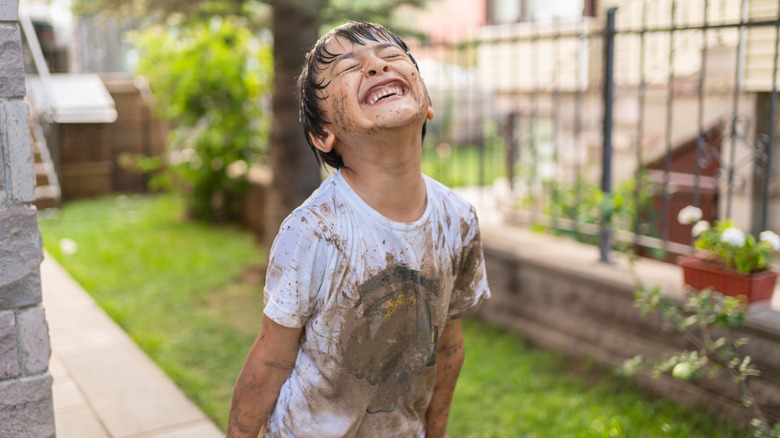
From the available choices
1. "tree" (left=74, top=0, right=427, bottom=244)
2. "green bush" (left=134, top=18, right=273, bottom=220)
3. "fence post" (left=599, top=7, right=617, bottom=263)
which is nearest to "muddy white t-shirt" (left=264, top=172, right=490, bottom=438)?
"fence post" (left=599, top=7, right=617, bottom=263)

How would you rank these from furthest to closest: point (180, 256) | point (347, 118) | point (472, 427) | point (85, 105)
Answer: point (85, 105), point (180, 256), point (472, 427), point (347, 118)

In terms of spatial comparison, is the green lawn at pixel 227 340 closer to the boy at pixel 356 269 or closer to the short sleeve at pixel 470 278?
the short sleeve at pixel 470 278

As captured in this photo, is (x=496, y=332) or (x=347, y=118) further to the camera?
(x=496, y=332)

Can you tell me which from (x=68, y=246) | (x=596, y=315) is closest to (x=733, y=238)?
(x=596, y=315)

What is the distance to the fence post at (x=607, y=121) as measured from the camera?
13.9 ft

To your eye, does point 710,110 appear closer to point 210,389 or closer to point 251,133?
point 251,133

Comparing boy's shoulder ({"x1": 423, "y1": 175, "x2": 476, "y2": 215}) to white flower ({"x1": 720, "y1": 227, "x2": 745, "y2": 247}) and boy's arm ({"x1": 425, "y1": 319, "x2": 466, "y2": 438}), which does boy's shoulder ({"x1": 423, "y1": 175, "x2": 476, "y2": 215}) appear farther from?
white flower ({"x1": 720, "y1": 227, "x2": 745, "y2": 247})

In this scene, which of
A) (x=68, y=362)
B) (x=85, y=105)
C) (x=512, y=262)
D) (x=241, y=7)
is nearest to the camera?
(x=68, y=362)

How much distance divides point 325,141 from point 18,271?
1.00 m

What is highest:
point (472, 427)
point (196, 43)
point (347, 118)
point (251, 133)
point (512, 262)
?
point (196, 43)

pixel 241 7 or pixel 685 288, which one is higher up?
pixel 241 7

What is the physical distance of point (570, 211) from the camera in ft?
17.0

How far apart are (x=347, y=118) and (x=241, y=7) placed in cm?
437

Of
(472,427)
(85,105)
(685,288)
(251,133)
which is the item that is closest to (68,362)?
(472,427)
